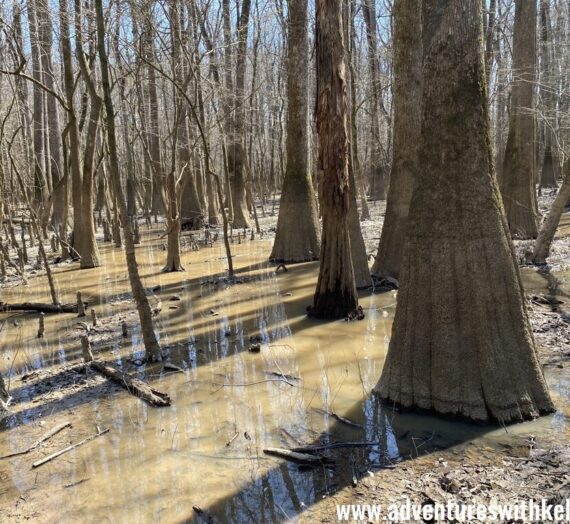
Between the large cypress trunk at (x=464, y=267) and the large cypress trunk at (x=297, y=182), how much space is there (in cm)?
656

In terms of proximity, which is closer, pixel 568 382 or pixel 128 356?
pixel 568 382

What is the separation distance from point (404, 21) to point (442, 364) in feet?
20.5

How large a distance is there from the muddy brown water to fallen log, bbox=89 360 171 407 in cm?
8

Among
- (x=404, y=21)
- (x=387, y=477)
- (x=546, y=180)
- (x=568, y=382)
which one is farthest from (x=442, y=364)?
(x=546, y=180)

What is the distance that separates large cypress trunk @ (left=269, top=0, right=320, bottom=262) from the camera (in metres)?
10.5

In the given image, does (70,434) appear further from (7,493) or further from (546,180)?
(546,180)

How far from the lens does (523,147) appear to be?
11805 millimetres

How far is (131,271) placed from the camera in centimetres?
540

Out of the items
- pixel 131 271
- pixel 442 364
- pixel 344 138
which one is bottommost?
pixel 442 364

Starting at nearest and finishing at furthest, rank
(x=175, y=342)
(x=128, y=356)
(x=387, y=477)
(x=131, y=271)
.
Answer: (x=387, y=477), (x=131, y=271), (x=128, y=356), (x=175, y=342)

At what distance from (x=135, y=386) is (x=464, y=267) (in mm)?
3072

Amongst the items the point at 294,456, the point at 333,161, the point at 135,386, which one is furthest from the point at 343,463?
the point at 333,161

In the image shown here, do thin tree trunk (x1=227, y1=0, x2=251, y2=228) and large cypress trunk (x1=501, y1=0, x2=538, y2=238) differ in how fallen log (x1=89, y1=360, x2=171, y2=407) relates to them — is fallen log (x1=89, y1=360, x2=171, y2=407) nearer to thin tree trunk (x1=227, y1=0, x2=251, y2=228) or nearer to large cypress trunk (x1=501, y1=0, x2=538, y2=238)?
large cypress trunk (x1=501, y1=0, x2=538, y2=238)

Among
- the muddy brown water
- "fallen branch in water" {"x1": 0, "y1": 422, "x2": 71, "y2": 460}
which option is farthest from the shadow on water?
"fallen branch in water" {"x1": 0, "y1": 422, "x2": 71, "y2": 460}
